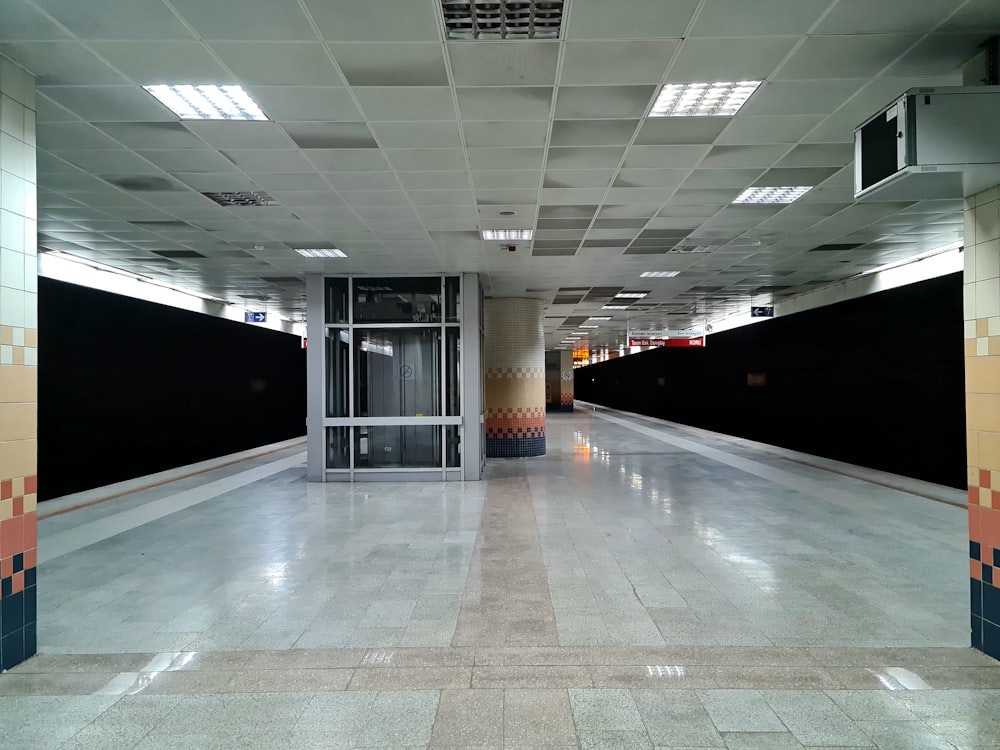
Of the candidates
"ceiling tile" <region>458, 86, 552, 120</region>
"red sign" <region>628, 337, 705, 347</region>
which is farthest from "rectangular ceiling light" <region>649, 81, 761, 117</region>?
"red sign" <region>628, 337, 705, 347</region>

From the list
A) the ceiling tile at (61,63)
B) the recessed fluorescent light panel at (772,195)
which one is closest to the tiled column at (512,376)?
the recessed fluorescent light panel at (772,195)

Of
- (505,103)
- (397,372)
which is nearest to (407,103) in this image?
(505,103)

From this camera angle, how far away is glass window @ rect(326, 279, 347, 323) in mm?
9586

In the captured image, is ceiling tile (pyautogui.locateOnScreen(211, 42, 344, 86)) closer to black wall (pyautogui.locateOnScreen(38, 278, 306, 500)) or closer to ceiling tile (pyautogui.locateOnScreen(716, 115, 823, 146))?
ceiling tile (pyautogui.locateOnScreen(716, 115, 823, 146))

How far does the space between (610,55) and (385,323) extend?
6.69 metres

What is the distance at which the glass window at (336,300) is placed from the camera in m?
9.59

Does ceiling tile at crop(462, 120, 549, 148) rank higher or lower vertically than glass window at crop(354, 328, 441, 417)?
higher

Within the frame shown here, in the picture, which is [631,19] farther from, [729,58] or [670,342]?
[670,342]

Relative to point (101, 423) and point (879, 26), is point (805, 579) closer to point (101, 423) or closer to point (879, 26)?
point (879, 26)

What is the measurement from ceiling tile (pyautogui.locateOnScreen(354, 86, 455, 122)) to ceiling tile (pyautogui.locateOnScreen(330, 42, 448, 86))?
3.3 inches

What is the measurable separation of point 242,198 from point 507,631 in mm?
4749

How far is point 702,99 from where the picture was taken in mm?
3932

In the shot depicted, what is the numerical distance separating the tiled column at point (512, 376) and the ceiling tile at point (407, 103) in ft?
27.9

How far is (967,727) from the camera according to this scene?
8.39 ft
